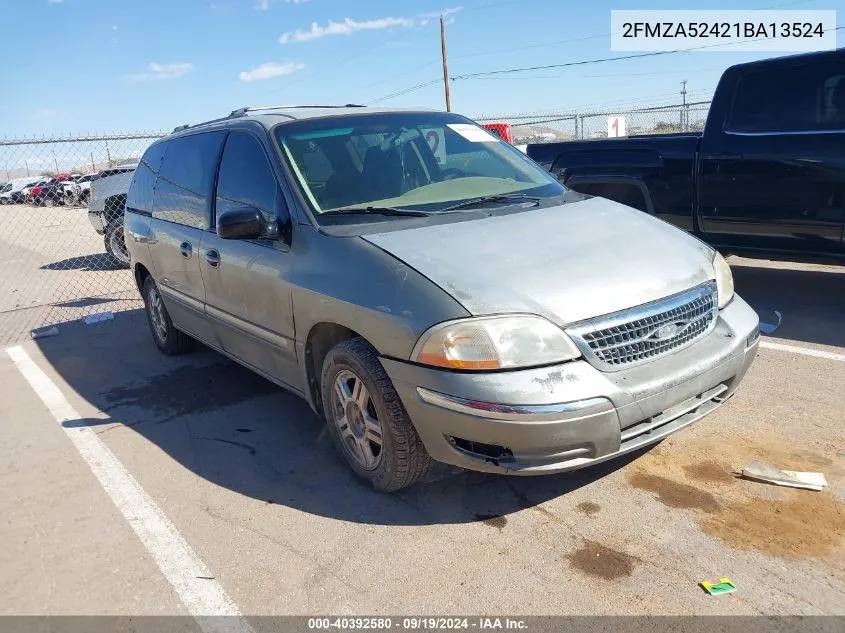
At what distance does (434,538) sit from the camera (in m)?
3.08

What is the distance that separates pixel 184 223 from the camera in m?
4.95

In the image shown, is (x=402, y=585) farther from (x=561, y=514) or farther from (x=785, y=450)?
(x=785, y=450)

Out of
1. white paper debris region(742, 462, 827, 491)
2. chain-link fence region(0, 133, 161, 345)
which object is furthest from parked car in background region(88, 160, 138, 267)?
white paper debris region(742, 462, 827, 491)

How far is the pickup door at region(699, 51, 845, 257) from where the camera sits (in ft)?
17.8

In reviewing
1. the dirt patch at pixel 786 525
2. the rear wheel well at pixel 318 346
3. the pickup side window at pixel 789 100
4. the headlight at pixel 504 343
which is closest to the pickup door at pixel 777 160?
the pickup side window at pixel 789 100

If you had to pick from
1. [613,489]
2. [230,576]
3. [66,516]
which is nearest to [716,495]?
[613,489]

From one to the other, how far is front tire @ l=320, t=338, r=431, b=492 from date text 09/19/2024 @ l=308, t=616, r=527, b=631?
756 millimetres

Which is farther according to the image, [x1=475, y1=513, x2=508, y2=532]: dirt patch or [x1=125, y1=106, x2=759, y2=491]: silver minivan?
[x1=475, y1=513, x2=508, y2=532]: dirt patch

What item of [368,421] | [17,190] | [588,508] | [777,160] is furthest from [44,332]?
[17,190]

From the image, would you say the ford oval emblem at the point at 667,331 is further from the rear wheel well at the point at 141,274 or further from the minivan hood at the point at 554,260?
the rear wheel well at the point at 141,274

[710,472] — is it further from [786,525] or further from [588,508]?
[588,508]

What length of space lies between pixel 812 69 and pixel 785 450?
3573 mm

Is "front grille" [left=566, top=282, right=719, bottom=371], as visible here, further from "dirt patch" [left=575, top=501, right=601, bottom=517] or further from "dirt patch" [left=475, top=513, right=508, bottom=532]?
"dirt patch" [left=475, top=513, right=508, bottom=532]

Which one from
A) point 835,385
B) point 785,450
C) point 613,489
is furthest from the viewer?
point 835,385
